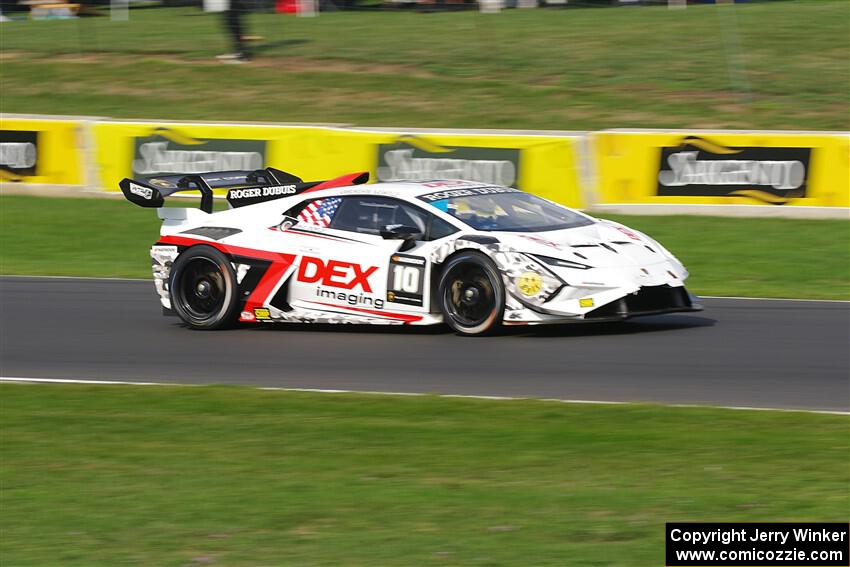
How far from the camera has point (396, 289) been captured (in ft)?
37.6

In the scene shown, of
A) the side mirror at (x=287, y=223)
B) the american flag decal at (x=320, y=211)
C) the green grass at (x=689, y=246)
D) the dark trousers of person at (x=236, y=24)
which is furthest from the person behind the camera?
the dark trousers of person at (x=236, y=24)

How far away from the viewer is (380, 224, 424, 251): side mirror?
450 inches

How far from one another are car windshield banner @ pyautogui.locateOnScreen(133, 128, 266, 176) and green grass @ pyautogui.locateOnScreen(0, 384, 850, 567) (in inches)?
399

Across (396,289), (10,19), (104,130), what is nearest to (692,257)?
(396,289)

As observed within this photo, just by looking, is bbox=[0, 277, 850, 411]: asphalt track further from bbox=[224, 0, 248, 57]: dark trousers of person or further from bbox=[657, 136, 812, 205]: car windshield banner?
bbox=[224, 0, 248, 57]: dark trousers of person

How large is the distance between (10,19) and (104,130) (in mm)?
15488

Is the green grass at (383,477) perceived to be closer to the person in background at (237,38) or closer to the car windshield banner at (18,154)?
the car windshield banner at (18,154)

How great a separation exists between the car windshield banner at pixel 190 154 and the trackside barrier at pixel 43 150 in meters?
1.02

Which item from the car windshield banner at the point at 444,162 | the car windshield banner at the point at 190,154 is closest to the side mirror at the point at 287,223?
the car windshield banner at the point at 444,162

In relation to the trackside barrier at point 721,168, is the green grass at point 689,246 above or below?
below

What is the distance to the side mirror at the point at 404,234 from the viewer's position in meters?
11.4

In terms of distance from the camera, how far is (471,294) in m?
11.2

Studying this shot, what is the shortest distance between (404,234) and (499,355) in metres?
1.46

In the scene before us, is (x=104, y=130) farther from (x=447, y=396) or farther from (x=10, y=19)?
(x=10, y=19)
